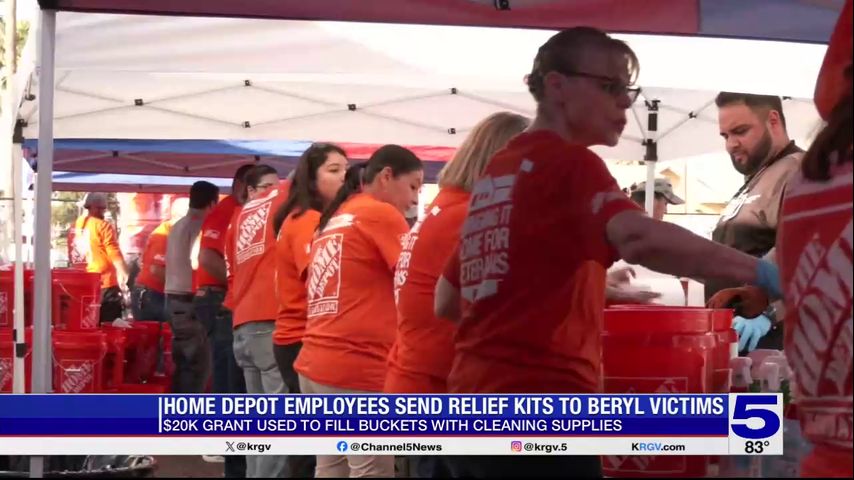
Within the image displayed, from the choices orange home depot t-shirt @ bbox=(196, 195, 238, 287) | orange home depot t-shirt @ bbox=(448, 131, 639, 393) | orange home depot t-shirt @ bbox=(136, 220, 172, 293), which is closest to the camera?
orange home depot t-shirt @ bbox=(448, 131, 639, 393)

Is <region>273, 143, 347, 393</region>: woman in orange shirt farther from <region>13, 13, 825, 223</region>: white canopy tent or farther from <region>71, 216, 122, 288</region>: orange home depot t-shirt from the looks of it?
<region>71, 216, 122, 288</region>: orange home depot t-shirt

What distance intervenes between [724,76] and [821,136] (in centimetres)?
275

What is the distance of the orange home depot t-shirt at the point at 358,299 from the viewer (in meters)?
3.33

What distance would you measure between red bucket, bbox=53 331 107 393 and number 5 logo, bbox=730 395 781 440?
8.66ft

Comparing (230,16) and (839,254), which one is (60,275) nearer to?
(230,16)

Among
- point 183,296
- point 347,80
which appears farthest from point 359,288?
point 183,296

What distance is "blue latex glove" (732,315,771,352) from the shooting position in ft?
7.72

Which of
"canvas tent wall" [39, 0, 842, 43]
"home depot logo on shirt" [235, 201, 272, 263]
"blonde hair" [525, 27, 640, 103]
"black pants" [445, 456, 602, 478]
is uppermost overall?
"canvas tent wall" [39, 0, 842, 43]

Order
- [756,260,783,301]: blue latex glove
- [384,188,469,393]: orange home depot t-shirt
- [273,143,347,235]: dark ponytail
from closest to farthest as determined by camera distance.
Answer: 1. [756,260,783,301]: blue latex glove
2. [384,188,469,393]: orange home depot t-shirt
3. [273,143,347,235]: dark ponytail

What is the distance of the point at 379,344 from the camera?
11.0 ft

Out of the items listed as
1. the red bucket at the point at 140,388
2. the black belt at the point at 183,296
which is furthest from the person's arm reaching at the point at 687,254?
the black belt at the point at 183,296

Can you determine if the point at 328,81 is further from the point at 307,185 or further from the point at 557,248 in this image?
the point at 557,248

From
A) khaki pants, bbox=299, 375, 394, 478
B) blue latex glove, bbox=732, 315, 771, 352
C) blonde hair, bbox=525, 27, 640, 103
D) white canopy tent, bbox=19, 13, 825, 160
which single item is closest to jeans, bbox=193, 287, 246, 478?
white canopy tent, bbox=19, 13, 825, 160

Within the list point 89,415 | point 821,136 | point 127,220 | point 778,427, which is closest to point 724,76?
point 778,427
